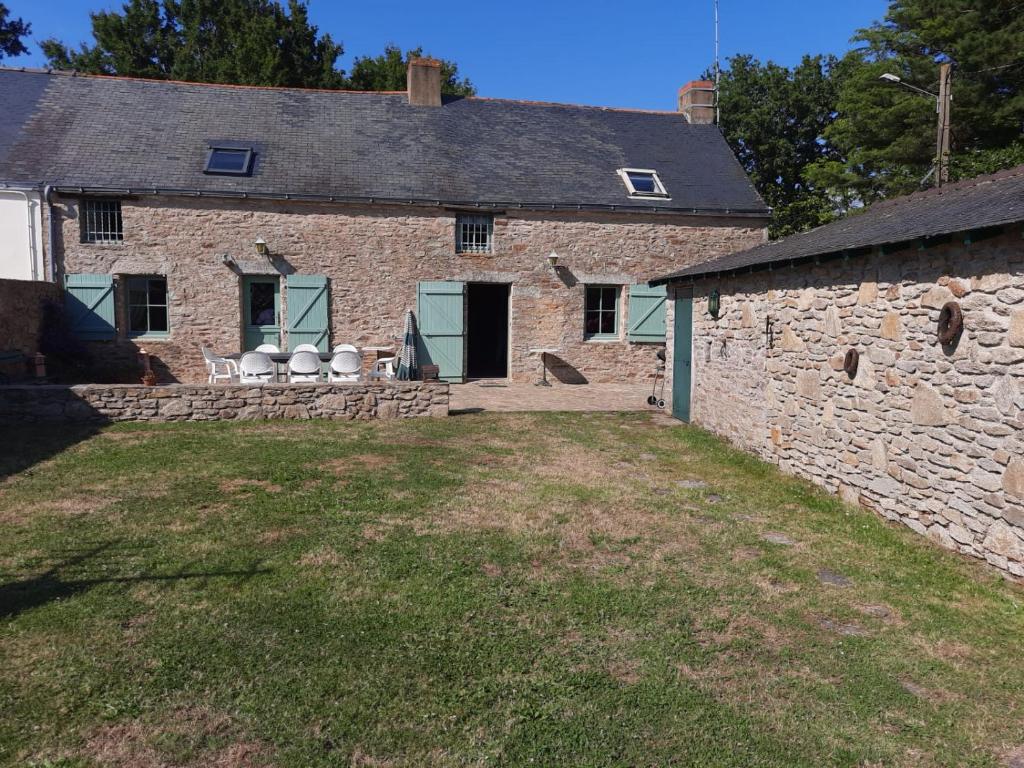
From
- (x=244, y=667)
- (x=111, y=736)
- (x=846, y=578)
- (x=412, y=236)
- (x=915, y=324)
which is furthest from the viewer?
(x=412, y=236)

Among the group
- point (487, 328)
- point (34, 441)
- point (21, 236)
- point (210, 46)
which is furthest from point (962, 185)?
point (210, 46)

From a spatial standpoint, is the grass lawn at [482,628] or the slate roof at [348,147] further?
the slate roof at [348,147]

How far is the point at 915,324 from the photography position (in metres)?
5.18

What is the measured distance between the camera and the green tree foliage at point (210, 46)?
2414 centimetres

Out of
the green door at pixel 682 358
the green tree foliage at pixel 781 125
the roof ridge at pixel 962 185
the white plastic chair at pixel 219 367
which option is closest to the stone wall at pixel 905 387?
the roof ridge at pixel 962 185

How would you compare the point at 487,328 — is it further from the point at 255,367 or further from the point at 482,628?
the point at 482,628

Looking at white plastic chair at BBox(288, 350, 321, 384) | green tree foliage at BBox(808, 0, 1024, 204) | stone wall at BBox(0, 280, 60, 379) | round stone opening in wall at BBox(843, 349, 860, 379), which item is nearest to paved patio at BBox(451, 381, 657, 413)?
white plastic chair at BBox(288, 350, 321, 384)

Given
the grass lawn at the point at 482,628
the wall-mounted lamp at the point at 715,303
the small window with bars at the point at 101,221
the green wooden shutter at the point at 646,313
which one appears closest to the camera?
the grass lawn at the point at 482,628

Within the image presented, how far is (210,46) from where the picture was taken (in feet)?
86.6

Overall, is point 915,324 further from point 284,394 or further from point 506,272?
point 506,272

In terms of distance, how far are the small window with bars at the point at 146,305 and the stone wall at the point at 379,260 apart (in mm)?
237

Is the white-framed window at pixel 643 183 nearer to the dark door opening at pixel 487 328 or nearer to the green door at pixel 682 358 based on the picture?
the dark door opening at pixel 487 328

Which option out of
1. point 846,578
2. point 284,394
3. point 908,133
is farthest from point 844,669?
point 908,133

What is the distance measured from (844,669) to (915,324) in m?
3.04
